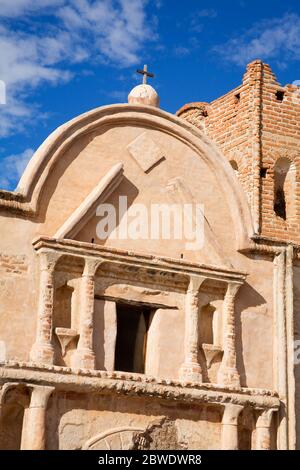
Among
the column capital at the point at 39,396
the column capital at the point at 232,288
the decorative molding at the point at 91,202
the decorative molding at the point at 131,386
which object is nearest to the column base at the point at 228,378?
the decorative molding at the point at 131,386

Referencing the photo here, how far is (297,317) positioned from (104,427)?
4026 mm

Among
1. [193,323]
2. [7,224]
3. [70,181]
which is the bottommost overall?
[193,323]

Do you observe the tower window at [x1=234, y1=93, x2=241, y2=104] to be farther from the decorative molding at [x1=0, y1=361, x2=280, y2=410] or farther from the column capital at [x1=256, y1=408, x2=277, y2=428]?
→ the column capital at [x1=256, y1=408, x2=277, y2=428]

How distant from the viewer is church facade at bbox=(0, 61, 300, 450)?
43.4 feet

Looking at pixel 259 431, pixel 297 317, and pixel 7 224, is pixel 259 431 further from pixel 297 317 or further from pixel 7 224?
pixel 7 224

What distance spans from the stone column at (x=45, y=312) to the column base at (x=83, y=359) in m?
0.35

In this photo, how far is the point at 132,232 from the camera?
14430 millimetres

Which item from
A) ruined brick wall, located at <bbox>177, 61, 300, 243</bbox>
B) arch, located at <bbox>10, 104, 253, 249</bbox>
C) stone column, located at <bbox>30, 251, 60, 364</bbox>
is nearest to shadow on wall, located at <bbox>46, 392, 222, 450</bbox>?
stone column, located at <bbox>30, 251, 60, 364</bbox>

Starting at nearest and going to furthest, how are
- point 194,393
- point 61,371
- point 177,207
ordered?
1. point 61,371
2. point 194,393
3. point 177,207

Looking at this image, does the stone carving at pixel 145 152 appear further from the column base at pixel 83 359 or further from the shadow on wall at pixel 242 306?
the column base at pixel 83 359

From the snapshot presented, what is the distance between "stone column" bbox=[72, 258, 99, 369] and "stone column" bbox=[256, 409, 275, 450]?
2.86 meters

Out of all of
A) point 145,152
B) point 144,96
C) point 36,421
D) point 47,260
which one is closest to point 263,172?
point 144,96

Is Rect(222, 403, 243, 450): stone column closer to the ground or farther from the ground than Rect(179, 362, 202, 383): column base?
closer to the ground

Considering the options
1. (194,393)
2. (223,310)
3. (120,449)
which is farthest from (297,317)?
(120,449)
